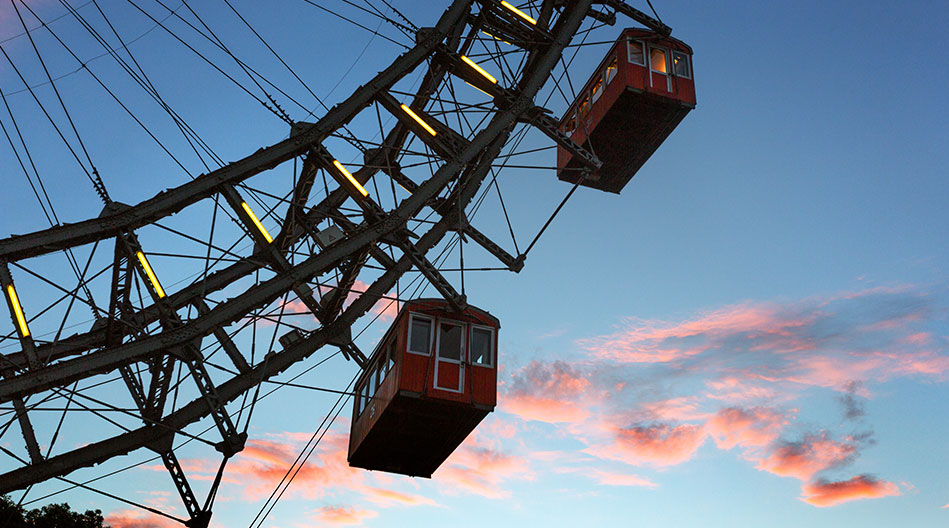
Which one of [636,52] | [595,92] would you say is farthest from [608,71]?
[636,52]

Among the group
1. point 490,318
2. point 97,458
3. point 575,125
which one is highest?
A: point 575,125

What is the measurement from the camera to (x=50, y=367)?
1702 cm

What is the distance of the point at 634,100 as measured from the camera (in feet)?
81.7

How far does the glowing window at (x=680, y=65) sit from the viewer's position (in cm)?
2520

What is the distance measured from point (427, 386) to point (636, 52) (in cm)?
1247

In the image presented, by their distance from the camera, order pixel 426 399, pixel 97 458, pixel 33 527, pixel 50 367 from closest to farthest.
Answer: pixel 50 367, pixel 97 458, pixel 426 399, pixel 33 527

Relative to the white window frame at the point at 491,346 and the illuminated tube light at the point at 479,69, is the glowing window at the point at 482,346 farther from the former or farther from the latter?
the illuminated tube light at the point at 479,69

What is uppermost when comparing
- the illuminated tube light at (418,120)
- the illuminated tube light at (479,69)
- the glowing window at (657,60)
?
the glowing window at (657,60)

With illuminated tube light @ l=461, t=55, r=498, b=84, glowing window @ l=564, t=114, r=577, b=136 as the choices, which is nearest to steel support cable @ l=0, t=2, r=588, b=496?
illuminated tube light @ l=461, t=55, r=498, b=84

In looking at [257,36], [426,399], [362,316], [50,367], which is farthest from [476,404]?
[257,36]

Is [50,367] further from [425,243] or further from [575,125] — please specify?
[575,125]

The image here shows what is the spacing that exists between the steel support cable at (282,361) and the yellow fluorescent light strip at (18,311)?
2852 mm

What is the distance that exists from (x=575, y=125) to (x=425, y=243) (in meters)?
9.97

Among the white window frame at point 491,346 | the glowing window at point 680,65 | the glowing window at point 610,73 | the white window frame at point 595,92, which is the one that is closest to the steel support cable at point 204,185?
the white window frame at point 491,346
